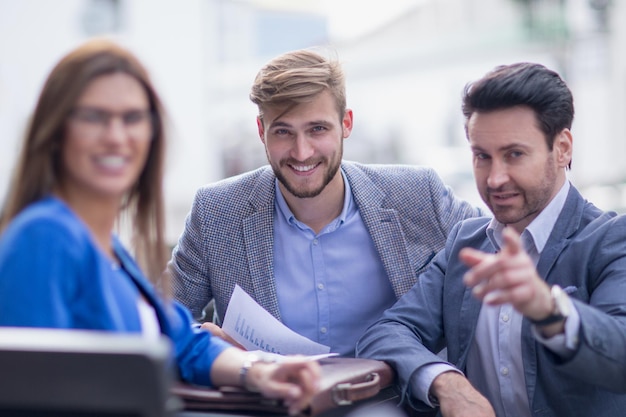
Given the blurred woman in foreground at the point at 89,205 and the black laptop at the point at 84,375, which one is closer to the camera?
the black laptop at the point at 84,375

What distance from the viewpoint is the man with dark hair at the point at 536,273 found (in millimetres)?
2516

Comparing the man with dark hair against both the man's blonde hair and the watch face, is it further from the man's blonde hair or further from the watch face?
the man's blonde hair

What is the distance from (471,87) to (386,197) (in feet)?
2.30

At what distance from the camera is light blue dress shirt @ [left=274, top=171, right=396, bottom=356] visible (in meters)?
3.19

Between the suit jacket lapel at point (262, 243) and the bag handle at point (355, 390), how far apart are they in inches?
28.5

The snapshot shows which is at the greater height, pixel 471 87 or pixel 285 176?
pixel 471 87

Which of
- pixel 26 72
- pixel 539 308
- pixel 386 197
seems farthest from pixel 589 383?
pixel 26 72

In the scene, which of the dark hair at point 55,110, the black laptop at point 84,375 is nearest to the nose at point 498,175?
the dark hair at point 55,110

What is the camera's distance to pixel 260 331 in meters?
2.96

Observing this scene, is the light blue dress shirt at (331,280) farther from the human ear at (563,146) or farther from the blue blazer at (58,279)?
the blue blazer at (58,279)

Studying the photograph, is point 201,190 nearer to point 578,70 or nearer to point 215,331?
point 215,331

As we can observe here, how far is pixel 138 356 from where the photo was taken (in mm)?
1468

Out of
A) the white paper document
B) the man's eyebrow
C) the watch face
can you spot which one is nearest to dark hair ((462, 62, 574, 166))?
the watch face

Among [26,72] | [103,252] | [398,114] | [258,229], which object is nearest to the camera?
[103,252]
